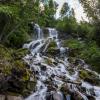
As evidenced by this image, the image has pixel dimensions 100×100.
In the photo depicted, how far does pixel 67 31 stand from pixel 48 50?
937 cm

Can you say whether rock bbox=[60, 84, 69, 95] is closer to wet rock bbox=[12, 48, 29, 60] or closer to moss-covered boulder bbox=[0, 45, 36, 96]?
moss-covered boulder bbox=[0, 45, 36, 96]

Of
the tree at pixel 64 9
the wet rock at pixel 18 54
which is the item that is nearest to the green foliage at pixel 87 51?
the wet rock at pixel 18 54

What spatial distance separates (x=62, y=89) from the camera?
44.4 feet

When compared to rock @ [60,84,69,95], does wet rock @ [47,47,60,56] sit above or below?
above

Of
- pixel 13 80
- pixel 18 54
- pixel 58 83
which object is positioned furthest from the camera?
pixel 18 54

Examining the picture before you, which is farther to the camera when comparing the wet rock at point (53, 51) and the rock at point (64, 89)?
the wet rock at point (53, 51)

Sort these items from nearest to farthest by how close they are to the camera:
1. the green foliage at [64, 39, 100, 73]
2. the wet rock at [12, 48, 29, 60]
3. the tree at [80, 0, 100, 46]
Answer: the wet rock at [12, 48, 29, 60], the green foliage at [64, 39, 100, 73], the tree at [80, 0, 100, 46]

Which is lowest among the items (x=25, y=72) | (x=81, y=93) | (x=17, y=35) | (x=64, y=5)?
(x=81, y=93)

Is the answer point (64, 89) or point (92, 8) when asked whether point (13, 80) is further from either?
point (92, 8)

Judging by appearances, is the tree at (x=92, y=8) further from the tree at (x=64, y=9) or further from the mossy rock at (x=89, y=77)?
the tree at (x=64, y=9)

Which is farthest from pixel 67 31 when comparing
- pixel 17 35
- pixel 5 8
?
pixel 5 8

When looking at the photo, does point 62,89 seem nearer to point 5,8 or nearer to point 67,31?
point 5,8

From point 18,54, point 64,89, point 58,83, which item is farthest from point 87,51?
point 64,89

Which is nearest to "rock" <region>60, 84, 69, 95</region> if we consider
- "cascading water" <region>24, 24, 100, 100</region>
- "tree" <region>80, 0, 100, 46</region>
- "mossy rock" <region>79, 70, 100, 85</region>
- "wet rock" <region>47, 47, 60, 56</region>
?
"cascading water" <region>24, 24, 100, 100</region>
